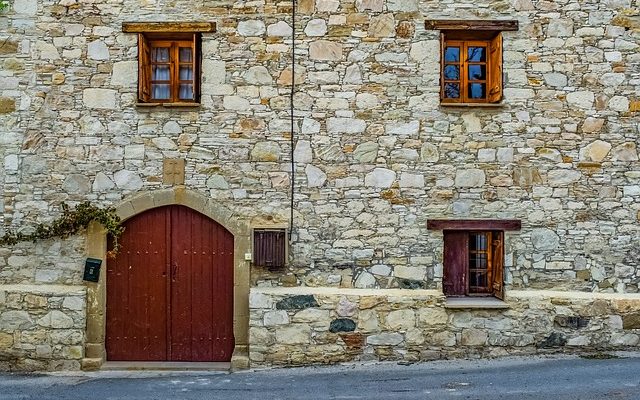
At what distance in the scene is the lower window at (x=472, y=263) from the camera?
23.4 feet

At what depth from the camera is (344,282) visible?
6945mm

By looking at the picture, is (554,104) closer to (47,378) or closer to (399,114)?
(399,114)

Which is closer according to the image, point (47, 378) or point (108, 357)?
point (47, 378)

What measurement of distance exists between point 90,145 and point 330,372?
12.7ft

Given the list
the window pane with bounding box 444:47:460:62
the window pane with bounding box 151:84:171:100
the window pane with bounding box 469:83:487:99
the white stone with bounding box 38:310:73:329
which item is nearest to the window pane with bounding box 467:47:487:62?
the window pane with bounding box 444:47:460:62

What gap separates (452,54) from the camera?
7188 millimetres

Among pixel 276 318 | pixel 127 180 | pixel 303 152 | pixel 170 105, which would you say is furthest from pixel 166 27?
pixel 276 318

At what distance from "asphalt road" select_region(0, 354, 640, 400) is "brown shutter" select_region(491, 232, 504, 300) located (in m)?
0.83

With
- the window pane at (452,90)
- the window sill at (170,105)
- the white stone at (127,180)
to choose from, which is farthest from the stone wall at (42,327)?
the window pane at (452,90)

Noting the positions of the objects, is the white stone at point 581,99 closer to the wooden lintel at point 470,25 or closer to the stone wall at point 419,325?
the wooden lintel at point 470,25

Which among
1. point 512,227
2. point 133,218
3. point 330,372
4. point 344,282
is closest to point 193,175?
point 133,218

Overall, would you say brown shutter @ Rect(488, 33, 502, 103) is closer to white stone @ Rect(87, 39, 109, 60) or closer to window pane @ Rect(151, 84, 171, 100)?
window pane @ Rect(151, 84, 171, 100)

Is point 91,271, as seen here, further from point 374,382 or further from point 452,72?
point 452,72

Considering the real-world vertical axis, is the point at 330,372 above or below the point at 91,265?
below
